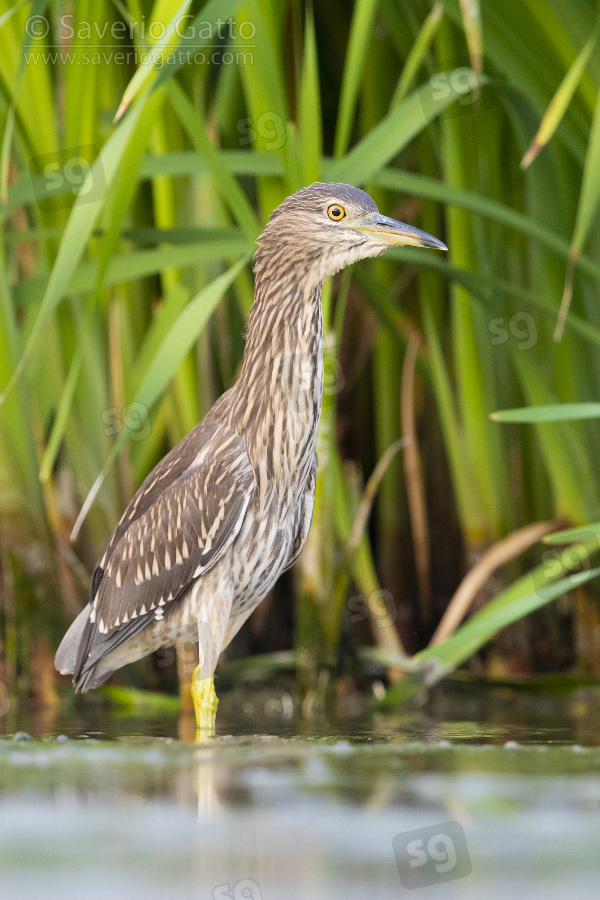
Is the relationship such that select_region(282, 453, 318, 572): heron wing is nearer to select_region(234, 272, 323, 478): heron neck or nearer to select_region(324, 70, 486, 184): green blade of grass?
select_region(234, 272, 323, 478): heron neck

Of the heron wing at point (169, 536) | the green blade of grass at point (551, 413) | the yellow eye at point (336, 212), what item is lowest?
the heron wing at point (169, 536)

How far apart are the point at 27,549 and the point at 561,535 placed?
71.5 inches

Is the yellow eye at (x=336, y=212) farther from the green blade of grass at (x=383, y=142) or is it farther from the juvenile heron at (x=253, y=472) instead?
the green blade of grass at (x=383, y=142)

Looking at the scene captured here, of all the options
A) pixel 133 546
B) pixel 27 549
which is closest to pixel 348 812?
pixel 133 546

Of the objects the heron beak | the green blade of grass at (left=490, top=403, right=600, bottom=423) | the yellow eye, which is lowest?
the green blade of grass at (left=490, top=403, right=600, bottom=423)

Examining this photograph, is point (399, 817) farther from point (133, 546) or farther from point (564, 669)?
point (564, 669)

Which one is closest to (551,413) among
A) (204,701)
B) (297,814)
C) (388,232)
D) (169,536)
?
(388,232)

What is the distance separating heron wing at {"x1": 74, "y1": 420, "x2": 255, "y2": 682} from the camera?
2627 mm

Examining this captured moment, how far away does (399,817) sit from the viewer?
1479mm

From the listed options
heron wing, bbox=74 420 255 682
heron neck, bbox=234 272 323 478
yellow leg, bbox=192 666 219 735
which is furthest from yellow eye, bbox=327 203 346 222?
yellow leg, bbox=192 666 219 735

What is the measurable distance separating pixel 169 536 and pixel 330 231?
0.92m

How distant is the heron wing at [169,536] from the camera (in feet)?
8.62

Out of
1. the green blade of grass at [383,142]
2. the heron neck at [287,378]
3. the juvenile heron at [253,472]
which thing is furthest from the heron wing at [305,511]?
the green blade of grass at [383,142]

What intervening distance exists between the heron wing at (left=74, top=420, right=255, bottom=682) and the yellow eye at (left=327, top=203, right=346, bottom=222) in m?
0.62
